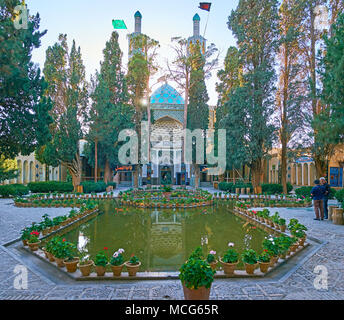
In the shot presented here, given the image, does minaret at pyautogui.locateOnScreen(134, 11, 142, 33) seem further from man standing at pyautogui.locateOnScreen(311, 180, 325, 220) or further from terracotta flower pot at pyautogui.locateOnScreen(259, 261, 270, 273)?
terracotta flower pot at pyautogui.locateOnScreen(259, 261, 270, 273)

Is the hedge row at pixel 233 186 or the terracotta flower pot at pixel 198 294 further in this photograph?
the hedge row at pixel 233 186

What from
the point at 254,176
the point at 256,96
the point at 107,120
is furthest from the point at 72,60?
the point at 254,176

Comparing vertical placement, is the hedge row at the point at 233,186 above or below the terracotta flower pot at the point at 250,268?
above

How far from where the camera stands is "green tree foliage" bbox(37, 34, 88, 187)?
22.0m

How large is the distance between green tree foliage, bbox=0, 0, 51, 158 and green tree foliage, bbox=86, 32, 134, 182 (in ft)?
39.6

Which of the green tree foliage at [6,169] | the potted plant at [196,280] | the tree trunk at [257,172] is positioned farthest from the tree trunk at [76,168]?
the potted plant at [196,280]

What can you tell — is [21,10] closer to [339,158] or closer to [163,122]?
[339,158]

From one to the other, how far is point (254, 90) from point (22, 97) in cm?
1619

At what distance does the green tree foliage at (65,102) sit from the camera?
22031mm

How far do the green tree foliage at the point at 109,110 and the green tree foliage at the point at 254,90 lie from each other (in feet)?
33.8

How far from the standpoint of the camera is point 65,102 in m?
22.8

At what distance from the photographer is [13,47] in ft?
26.7

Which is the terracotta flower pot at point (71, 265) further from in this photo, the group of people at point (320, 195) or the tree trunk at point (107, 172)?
the tree trunk at point (107, 172)

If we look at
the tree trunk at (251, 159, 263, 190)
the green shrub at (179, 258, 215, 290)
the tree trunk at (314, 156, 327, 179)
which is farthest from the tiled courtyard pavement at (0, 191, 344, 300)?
the tree trunk at (251, 159, 263, 190)
